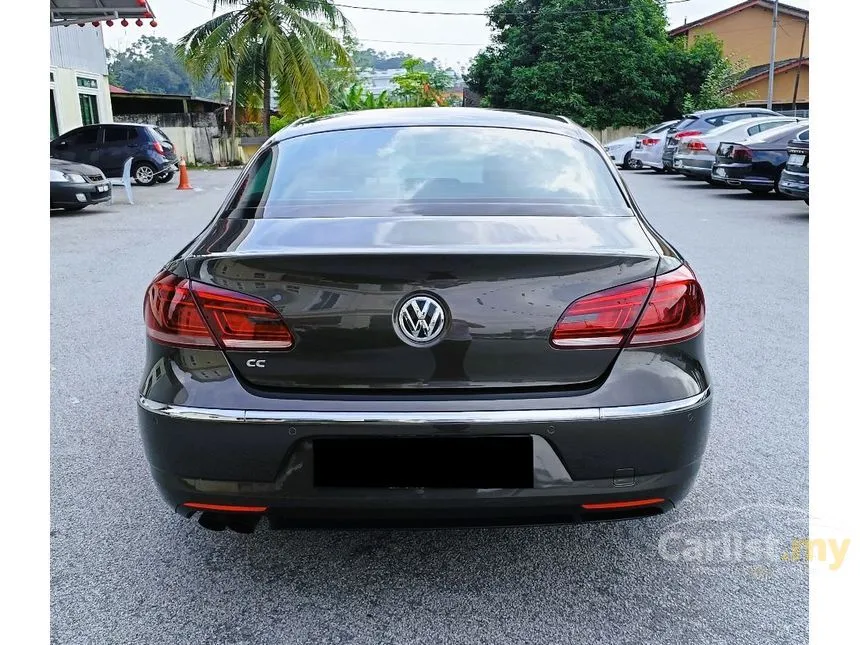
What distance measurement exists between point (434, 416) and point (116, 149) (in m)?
20.1

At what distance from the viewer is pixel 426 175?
3.06m

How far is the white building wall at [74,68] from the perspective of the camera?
77.5 feet

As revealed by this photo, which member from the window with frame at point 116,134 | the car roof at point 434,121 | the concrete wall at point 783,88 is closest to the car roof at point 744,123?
the window with frame at point 116,134

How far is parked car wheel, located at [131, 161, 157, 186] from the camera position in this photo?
2045 cm

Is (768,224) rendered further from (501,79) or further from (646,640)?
(501,79)

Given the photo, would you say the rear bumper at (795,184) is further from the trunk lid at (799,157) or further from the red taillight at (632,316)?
the red taillight at (632,316)

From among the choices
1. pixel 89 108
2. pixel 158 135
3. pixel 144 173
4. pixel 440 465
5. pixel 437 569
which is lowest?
pixel 437 569

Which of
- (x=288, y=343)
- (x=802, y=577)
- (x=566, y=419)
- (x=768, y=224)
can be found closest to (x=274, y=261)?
(x=288, y=343)

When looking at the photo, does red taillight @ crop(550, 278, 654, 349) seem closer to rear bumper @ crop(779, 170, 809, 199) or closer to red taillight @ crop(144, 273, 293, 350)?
red taillight @ crop(144, 273, 293, 350)

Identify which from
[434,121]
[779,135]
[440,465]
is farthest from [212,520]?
[779,135]

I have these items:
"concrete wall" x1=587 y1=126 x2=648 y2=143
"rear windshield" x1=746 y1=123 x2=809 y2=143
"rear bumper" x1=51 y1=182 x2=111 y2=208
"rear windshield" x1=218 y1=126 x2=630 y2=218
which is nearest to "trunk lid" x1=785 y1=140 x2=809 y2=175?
"rear windshield" x1=746 y1=123 x2=809 y2=143

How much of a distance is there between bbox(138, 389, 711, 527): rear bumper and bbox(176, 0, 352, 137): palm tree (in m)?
27.9

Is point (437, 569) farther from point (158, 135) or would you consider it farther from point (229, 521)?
point (158, 135)

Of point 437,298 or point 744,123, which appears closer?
point 437,298
